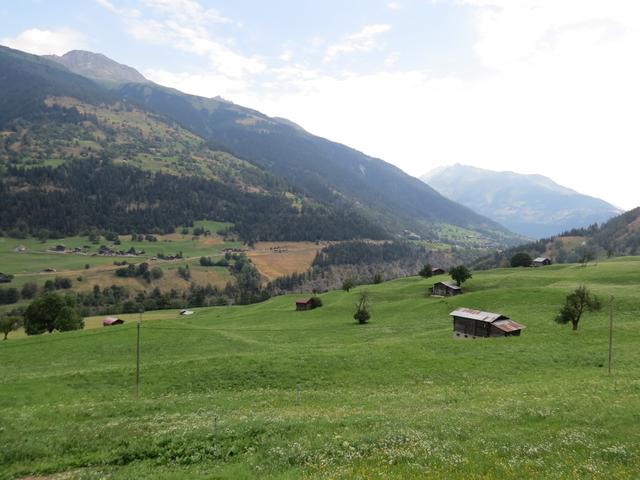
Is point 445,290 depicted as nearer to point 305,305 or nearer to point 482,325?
point 305,305

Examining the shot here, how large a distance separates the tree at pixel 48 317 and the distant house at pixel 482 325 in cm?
7861

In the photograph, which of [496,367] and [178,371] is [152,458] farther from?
[496,367]

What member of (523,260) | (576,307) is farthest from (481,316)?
(523,260)

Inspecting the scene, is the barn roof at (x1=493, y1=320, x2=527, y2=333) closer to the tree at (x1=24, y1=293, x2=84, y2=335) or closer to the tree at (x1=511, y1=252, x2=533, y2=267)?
the tree at (x1=24, y1=293, x2=84, y2=335)

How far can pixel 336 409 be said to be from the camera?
26906mm

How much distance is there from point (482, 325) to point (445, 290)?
141 feet

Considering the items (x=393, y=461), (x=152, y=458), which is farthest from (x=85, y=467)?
(x=393, y=461)

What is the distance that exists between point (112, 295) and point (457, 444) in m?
199

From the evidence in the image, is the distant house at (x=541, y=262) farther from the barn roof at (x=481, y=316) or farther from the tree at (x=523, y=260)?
the barn roof at (x=481, y=316)

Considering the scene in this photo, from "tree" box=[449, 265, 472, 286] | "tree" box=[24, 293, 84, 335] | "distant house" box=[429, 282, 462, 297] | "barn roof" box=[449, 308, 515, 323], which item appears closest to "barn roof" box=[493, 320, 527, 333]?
"barn roof" box=[449, 308, 515, 323]

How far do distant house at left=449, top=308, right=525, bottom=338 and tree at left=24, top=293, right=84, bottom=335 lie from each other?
78.6 m

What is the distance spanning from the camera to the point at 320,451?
676 inches

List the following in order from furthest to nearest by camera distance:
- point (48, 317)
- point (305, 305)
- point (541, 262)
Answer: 1. point (541, 262)
2. point (305, 305)
3. point (48, 317)

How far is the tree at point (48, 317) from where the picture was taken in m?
88.0
